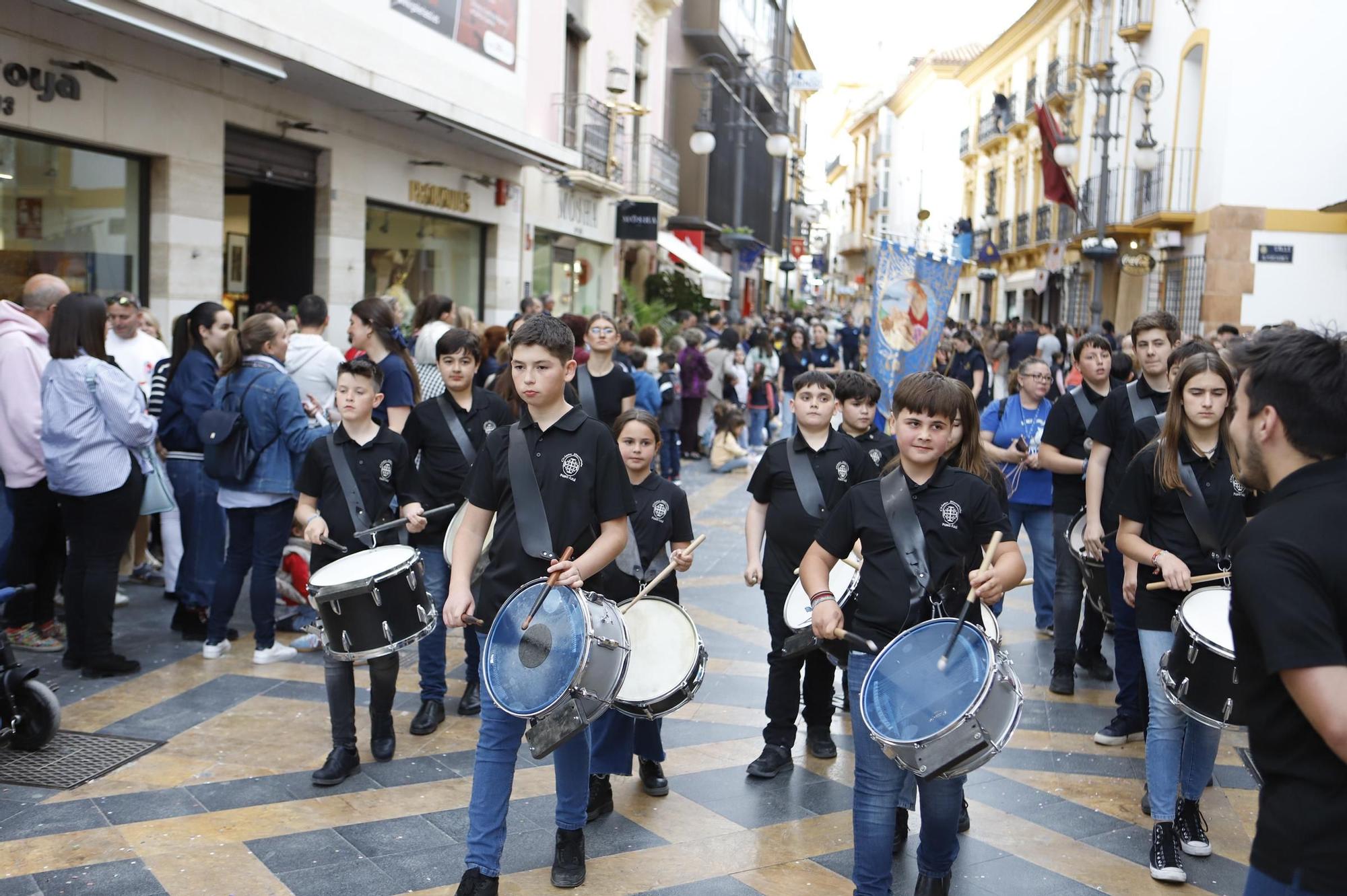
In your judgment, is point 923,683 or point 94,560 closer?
point 923,683

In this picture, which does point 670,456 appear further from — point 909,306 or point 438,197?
point 438,197

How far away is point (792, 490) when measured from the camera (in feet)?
18.9

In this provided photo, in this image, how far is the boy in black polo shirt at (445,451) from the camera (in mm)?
6188

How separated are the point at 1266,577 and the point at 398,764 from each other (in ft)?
13.8

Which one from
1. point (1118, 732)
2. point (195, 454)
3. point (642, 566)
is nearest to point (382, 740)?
point (642, 566)

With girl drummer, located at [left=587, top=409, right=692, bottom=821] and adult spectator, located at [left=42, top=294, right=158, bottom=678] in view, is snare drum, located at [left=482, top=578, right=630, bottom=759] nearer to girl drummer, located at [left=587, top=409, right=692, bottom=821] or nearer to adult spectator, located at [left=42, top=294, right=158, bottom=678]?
girl drummer, located at [left=587, top=409, right=692, bottom=821]

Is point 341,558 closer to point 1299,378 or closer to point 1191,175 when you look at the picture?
point 1299,378

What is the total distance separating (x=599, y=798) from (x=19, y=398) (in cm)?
396

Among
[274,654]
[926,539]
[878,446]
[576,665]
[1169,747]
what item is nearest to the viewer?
[576,665]

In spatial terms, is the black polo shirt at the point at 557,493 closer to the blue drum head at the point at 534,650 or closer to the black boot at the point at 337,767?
the blue drum head at the point at 534,650

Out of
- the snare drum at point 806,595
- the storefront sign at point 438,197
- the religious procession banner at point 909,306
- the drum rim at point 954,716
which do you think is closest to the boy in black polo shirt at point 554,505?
the drum rim at point 954,716

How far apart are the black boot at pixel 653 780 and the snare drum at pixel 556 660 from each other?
143cm

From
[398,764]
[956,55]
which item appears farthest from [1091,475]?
[956,55]

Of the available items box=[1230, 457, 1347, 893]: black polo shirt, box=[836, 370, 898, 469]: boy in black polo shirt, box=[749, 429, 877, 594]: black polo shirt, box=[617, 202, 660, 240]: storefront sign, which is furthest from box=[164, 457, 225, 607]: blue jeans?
box=[617, 202, 660, 240]: storefront sign
